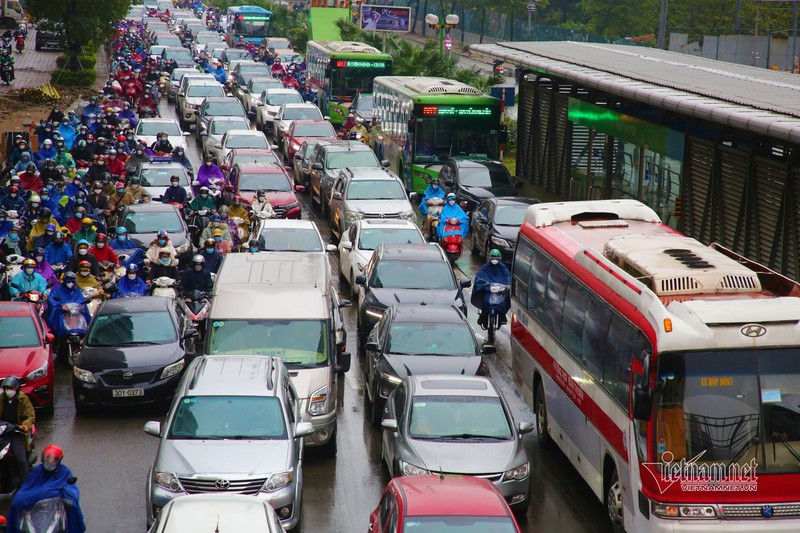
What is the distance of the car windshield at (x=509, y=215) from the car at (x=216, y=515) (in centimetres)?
1778

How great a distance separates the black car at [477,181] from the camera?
31453 millimetres

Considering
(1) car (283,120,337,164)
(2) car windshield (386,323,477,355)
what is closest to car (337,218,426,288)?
(2) car windshield (386,323,477,355)

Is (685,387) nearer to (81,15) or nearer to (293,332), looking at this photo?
(293,332)

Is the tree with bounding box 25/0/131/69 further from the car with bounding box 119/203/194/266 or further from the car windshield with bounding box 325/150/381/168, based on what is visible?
the car with bounding box 119/203/194/266

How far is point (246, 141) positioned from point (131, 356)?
64.6 feet

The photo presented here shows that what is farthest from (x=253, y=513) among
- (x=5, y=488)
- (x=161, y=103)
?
(x=161, y=103)

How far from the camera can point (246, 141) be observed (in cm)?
3656

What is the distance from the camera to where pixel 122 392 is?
1720 cm

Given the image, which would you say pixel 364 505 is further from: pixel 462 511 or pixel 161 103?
pixel 161 103

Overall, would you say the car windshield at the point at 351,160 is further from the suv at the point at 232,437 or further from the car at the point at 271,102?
the suv at the point at 232,437

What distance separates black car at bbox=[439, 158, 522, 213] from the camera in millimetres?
31453

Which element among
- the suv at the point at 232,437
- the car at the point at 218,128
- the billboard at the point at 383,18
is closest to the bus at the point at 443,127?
the car at the point at 218,128

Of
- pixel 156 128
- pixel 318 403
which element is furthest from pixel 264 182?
pixel 318 403

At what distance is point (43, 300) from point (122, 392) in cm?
369
